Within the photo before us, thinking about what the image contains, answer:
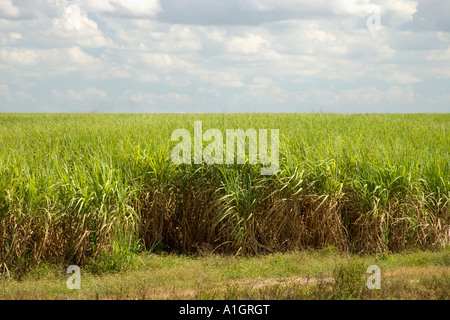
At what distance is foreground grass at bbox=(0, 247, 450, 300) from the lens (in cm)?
500

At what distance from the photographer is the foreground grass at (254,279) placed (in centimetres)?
500

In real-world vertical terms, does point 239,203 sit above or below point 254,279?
above

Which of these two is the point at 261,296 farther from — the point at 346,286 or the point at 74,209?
the point at 74,209

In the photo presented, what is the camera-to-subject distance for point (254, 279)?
5.80m

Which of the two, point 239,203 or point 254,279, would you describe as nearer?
point 254,279

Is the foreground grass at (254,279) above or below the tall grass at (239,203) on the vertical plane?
below

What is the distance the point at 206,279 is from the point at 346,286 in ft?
5.90

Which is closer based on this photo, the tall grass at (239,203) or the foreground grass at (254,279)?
the foreground grass at (254,279)

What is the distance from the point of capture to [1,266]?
5961mm

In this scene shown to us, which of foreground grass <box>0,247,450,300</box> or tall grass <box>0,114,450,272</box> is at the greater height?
tall grass <box>0,114,450,272</box>

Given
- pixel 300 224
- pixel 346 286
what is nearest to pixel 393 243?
pixel 300 224

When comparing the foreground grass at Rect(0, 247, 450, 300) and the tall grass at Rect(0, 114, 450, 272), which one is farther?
the tall grass at Rect(0, 114, 450, 272)

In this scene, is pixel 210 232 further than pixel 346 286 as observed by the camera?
Yes
